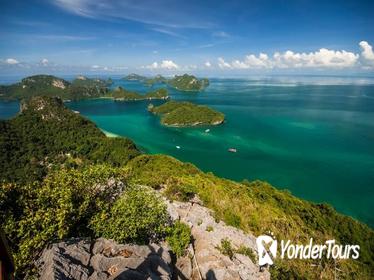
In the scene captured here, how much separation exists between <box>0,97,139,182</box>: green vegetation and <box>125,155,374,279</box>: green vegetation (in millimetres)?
36734

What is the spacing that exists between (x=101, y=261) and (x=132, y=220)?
3309 millimetres

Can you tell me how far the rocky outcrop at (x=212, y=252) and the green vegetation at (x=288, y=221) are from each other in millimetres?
1421

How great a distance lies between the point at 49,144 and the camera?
7769cm

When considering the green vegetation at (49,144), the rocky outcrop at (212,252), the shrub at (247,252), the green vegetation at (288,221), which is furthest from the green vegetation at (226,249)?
the green vegetation at (49,144)

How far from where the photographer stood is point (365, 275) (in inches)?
819

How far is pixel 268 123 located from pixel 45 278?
107m

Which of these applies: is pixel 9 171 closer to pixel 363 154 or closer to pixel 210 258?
pixel 210 258

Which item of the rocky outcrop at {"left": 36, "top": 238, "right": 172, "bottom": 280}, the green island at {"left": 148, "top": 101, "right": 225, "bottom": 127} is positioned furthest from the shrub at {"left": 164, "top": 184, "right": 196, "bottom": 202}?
the green island at {"left": 148, "top": 101, "right": 225, "bottom": 127}

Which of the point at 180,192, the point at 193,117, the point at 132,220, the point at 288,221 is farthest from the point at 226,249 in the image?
the point at 193,117

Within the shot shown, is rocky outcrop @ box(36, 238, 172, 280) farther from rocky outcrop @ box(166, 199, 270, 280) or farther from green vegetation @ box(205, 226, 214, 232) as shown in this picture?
green vegetation @ box(205, 226, 214, 232)

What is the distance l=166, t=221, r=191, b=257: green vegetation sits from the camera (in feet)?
44.7

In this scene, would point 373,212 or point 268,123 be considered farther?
point 268,123

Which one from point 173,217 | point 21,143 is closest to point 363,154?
point 173,217

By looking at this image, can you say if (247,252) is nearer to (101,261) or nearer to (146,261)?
(146,261)
